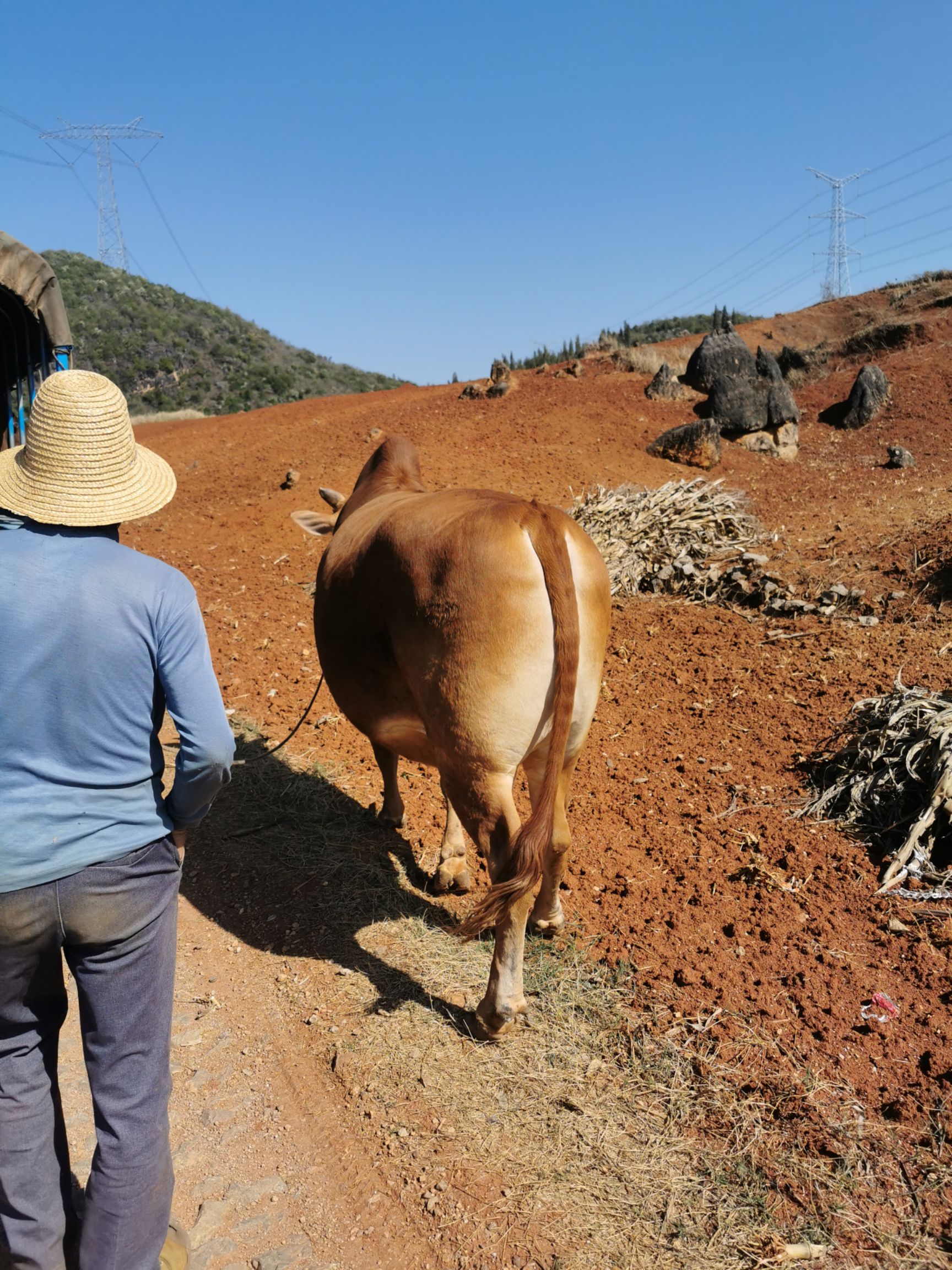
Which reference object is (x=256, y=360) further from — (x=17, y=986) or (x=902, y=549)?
(x=17, y=986)

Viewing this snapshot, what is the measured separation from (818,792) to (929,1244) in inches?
95.0

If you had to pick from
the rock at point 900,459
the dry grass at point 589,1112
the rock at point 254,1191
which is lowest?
the rock at point 254,1191

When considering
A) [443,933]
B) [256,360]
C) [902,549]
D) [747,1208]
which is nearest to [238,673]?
[443,933]

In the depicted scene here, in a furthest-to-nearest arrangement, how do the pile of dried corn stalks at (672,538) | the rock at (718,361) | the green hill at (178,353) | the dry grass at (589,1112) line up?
the green hill at (178,353) → the rock at (718,361) → the pile of dried corn stalks at (672,538) → the dry grass at (589,1112)

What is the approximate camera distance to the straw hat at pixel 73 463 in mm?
1983

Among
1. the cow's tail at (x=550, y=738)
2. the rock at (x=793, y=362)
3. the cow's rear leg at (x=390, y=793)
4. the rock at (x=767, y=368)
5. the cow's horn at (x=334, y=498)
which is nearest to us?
the cow's tail at (x=550, y=738)

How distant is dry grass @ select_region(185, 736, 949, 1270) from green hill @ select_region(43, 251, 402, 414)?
31.7m

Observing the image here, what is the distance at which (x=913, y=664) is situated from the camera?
5754 millimetres

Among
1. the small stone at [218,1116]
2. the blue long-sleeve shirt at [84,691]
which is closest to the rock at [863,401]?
the small stone at [218,1116]

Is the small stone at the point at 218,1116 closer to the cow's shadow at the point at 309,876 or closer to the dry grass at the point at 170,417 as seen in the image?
the cow's shadow at the point at 309,876

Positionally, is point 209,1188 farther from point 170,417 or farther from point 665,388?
point 170,417

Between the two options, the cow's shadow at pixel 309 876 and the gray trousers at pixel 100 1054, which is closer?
the gray trousers at pixel 100 1054

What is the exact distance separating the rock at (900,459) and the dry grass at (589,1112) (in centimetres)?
1259

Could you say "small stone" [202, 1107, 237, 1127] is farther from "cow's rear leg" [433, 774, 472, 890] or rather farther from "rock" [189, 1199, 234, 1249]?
"cow's rear leg" [433, 774, 472, 890]
